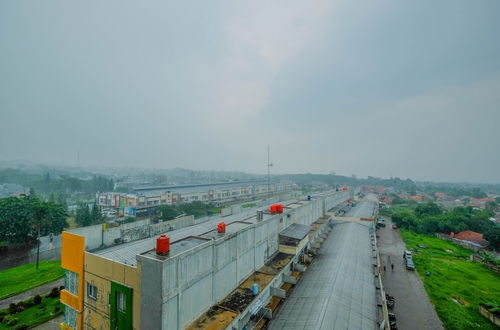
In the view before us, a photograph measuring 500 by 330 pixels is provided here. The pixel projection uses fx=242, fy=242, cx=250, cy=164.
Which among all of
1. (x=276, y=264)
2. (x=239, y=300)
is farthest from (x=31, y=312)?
(x=276, y=264)

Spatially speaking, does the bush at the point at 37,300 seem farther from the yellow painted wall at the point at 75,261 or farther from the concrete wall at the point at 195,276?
the concrete wall at the point at 195,276

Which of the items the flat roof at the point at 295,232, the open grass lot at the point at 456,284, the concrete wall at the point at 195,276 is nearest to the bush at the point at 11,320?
the concrete wall at the point at 195,276

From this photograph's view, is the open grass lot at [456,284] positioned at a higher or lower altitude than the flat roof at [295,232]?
lower

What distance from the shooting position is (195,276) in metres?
11.3

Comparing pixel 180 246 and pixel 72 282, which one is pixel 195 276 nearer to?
pixel 180 246

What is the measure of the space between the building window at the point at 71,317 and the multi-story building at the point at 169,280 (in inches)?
2.0

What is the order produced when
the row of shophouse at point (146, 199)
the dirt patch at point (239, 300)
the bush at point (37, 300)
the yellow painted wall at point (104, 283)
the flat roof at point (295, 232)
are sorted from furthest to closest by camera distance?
the row of shophouse at point (146, 199) < the flat roof at point (295, 232) < the bush at point (37, 300) < the dirt patch at point (239, 300) < the yellow painted wall at point (104, 283)

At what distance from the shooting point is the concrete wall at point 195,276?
968 cm

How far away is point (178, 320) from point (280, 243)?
12862 millimetres

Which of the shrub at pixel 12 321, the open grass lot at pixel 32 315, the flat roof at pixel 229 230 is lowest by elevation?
the open grass lot at pixel 32 315

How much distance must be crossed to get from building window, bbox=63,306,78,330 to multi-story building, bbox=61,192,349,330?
0.17 ft

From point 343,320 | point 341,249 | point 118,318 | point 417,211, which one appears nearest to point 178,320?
point 118,318

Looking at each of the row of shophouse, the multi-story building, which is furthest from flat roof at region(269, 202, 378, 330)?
the row of shophouse

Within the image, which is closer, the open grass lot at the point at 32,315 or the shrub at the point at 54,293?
the open grass lot at the point at 32,315
